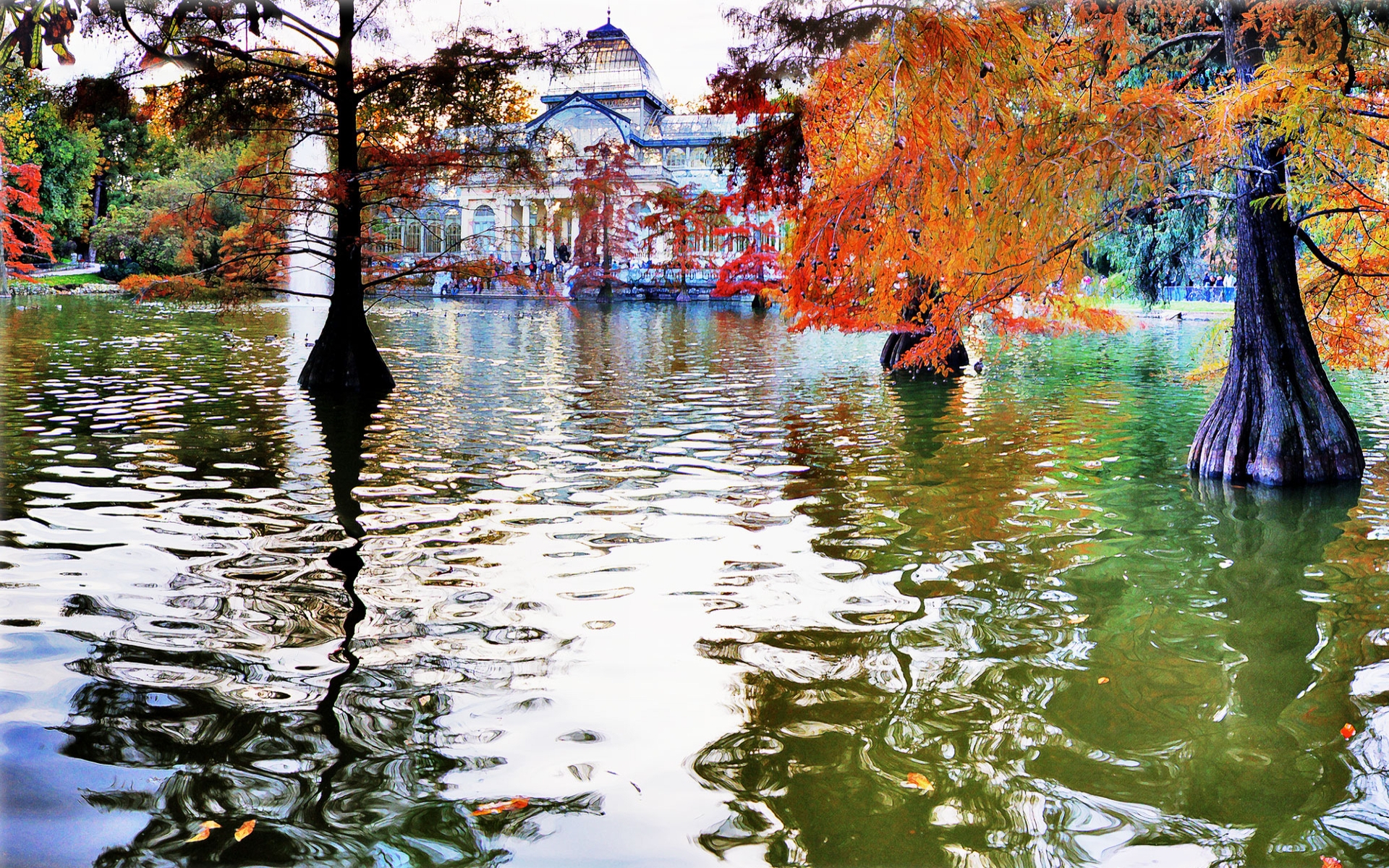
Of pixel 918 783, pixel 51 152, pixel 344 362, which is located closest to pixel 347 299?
pixel 344 362

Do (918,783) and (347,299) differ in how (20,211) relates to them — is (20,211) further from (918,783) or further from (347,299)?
(918,783)

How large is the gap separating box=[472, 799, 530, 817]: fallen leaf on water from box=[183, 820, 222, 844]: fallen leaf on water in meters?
0.82

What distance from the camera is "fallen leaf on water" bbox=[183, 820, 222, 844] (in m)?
3.38

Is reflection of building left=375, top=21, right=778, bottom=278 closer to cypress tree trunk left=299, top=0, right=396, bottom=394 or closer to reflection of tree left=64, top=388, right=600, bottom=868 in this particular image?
cypress tree trunk left=299, top=0, right=396, bottom=394

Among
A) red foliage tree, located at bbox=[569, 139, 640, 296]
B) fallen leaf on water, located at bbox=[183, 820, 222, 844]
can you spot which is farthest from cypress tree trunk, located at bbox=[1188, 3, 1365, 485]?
red foliage tree, located at bbox=[569, 139, 640, 296]

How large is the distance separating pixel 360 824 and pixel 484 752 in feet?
2.02

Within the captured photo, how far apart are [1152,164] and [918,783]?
18.4 ft

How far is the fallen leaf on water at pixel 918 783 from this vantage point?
3.86m

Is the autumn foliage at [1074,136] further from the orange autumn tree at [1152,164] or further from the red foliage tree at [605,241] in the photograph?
the red foliage tree at [605,241]

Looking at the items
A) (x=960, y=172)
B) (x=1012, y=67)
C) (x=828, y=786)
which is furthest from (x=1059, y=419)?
(x=828, y=786)

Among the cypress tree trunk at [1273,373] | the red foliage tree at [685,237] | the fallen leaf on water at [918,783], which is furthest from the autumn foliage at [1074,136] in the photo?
the red foliage tree at [685,237]

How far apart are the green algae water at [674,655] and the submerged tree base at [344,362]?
421 centimetres

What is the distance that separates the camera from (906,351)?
19281 millimetres

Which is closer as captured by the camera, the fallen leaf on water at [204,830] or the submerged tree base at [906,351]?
the fallen leaf on water at [204,830]
